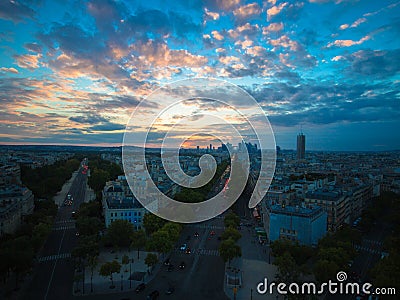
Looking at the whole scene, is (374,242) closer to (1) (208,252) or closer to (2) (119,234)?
(1) (208,252)

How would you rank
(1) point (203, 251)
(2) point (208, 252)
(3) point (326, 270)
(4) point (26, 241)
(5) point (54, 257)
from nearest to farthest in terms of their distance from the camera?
(3) point (326, 270)
(4) point (26, 241)
(5) point (54, 257)
(2) point (208, 252)
(1) point (203, 251)

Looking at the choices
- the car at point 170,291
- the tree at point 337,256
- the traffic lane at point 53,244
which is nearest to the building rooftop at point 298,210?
the tree at point 337,256

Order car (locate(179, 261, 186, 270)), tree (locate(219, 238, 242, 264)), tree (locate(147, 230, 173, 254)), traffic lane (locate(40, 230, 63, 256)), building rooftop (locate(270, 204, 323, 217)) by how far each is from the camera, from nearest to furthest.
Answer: tree (locate(219, 238, 242, 264)), car (locate(179, 261, 186, 270)), tree (locate(147, 230, 173, 254)), building rooftop (locate(270, 204, 323, 217)), traffic lane (locate(40, 230, 63, 256))

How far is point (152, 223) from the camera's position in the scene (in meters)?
26.0

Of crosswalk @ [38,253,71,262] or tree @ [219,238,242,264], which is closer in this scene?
tree @ [219,238,242,264]

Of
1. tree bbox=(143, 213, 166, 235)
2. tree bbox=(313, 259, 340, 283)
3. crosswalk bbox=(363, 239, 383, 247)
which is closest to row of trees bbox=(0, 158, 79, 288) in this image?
tree bbox=(143, 213, 166, 235)

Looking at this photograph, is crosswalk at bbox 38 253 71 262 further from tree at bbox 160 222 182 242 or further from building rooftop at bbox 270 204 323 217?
building rooftop at bbox 270 204 323 217

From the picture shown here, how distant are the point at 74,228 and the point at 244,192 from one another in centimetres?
2981

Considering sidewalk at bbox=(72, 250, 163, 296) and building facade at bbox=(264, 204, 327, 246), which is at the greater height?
building facade at bbox=(264, 204, 327, 246)

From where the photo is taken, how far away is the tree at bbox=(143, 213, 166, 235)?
25797 mm

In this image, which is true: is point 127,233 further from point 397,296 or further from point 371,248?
point 371,248

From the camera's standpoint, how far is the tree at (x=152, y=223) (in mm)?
25797

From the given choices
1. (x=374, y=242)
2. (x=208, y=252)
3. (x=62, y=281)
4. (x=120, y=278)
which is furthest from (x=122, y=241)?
(x=374, y=242)

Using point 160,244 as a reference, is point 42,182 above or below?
above
